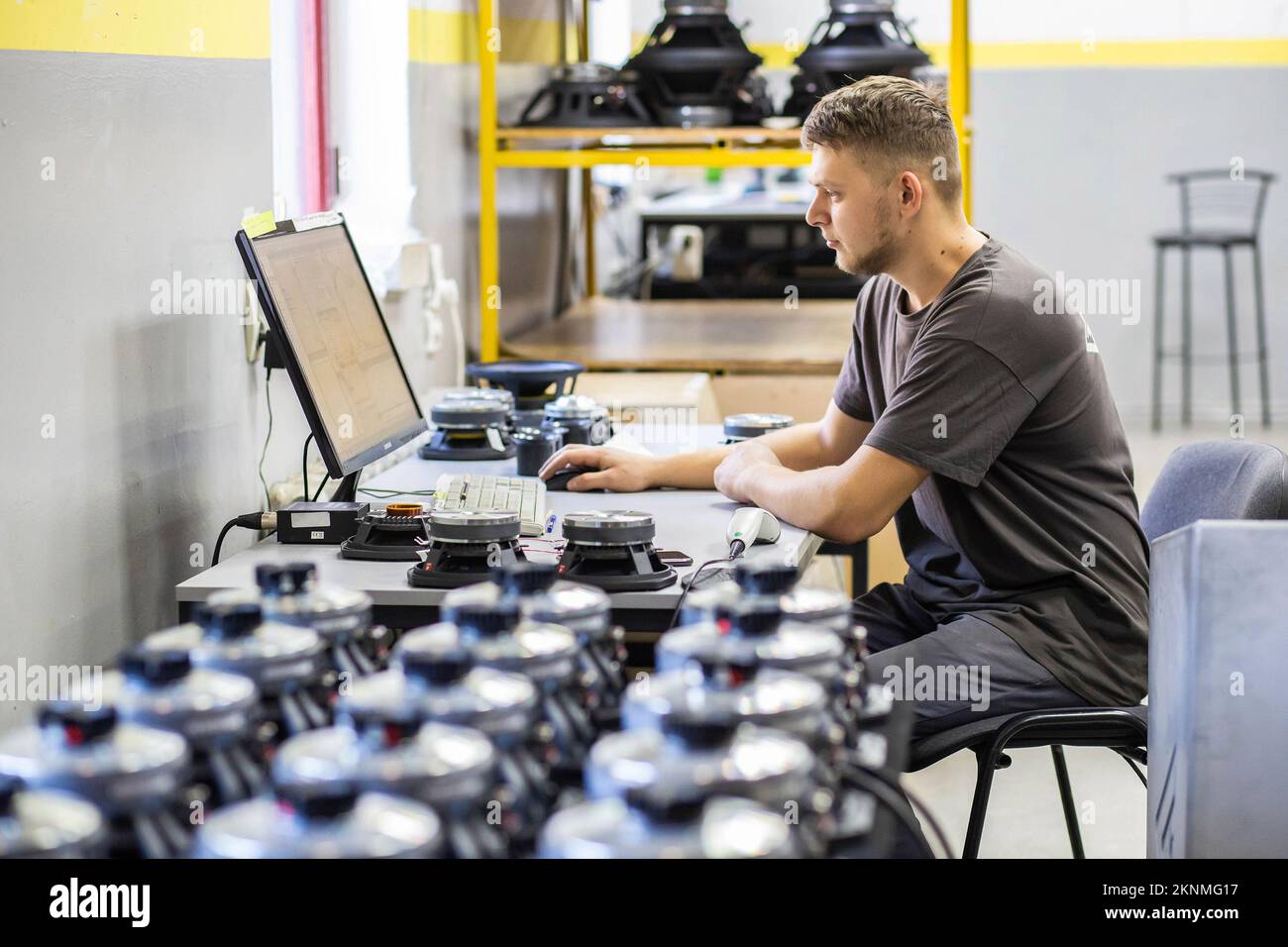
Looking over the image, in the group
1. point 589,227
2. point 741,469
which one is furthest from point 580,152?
point 589,227

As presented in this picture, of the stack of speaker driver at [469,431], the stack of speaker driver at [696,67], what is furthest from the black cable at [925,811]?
the stack of speaker driver at [696,67]

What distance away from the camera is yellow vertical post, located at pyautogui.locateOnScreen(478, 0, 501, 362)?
387 cm

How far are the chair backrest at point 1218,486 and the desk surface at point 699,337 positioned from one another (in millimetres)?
1588

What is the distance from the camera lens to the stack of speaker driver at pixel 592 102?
408cm

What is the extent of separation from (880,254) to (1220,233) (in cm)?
543

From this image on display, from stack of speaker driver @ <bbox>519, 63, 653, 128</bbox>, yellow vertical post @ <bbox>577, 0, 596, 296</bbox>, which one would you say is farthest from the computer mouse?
yellow vertical post @ <bbox>577, 0, 596, 296</bbox>

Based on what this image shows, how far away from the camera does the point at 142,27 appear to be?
2.03m

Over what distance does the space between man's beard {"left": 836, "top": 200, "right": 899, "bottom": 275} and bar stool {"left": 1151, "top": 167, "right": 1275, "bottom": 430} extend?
5.24 meters

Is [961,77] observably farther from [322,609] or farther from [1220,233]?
[1220,233]

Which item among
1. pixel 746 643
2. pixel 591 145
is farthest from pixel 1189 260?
pixel 746 643

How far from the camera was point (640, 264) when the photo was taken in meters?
7.13
